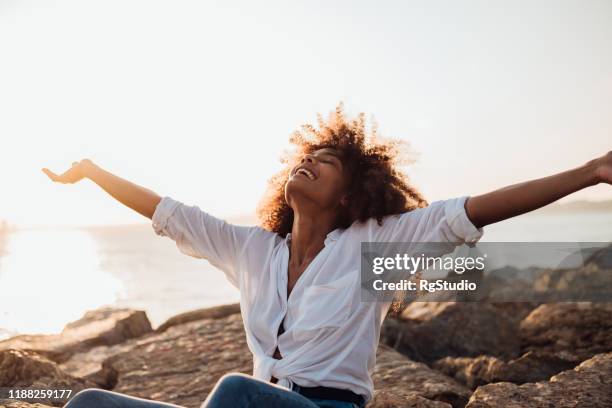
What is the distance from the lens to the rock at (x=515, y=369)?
4.08 m

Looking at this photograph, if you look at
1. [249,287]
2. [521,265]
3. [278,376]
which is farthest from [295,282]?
Answer: [521,265]

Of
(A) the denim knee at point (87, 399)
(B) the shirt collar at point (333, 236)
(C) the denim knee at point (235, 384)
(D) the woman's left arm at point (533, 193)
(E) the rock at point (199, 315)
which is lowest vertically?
(A) the denim knee at point (87, 399)

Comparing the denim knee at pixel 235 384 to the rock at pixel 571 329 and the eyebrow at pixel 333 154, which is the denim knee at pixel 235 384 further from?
the rock at pixel 571 329

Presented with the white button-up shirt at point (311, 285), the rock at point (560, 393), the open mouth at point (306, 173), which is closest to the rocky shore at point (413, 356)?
the rock at point (560, 393)

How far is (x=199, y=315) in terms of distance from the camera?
20.7ft

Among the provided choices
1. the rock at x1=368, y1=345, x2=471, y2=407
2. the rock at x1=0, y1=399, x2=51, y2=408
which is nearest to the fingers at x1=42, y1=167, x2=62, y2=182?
→ the rock at x1=0, y1=399, x2=51, y2=408

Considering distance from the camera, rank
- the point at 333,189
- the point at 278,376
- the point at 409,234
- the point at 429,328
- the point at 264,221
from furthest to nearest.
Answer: the point at 429,328 → the point at 264,221 → the point at 333,189 → the point at 409,234 → the point at 278,376

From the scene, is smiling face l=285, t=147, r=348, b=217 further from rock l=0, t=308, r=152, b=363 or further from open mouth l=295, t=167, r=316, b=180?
rock l=0, t=308, r=152, b=363

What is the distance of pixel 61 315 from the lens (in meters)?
16.9

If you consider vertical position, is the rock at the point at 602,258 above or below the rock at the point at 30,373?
above

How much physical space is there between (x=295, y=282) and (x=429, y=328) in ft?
9.94

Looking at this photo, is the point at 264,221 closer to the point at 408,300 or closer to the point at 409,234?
the point at 409,234

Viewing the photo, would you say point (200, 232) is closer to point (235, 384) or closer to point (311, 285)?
point (311, 285)

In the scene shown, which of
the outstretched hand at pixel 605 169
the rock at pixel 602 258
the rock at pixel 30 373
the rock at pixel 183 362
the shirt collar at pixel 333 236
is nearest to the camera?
the outstretched hand at pixel 605 169
